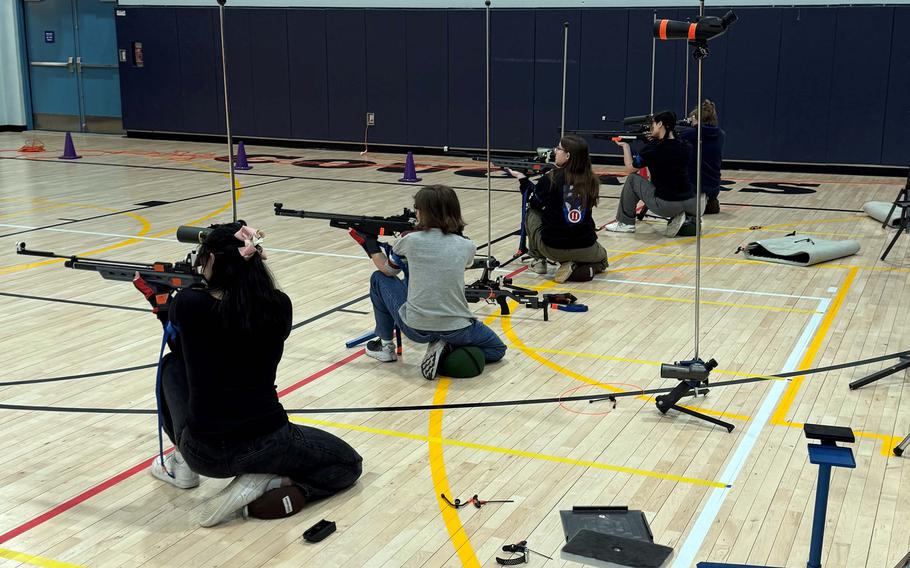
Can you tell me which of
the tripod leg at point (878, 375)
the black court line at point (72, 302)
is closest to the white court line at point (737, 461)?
the tripod leg at point (878, 375)

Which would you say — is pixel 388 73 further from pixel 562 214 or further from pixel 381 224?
pixel 381 224

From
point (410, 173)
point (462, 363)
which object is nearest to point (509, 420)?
point (462, 363)

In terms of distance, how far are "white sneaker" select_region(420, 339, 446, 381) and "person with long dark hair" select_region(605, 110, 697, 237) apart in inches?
190

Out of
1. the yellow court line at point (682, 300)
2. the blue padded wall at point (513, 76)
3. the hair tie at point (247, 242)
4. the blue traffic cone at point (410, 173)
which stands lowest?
the yellow court line at point (682, 300)

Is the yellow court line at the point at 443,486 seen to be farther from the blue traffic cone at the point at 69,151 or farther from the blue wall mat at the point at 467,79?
the blue traffic cone at the point at 69,151

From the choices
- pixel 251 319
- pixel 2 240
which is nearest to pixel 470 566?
pixel 251 319

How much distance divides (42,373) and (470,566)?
352 centimetres

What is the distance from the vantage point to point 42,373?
6.10 meters

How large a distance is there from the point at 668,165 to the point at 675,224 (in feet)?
2.27

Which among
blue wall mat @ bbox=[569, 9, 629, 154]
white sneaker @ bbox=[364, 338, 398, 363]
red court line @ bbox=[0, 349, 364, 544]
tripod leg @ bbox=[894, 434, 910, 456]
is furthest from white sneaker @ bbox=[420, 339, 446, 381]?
blue wall mat @ bbox=[569, 9, 629, 154]

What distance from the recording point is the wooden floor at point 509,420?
4.05m

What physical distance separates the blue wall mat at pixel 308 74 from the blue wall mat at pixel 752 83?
757 centimetres

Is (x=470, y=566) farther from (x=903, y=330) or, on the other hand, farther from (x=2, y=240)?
(x=2, y=240)

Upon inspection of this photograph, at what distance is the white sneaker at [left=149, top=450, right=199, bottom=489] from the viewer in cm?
450
